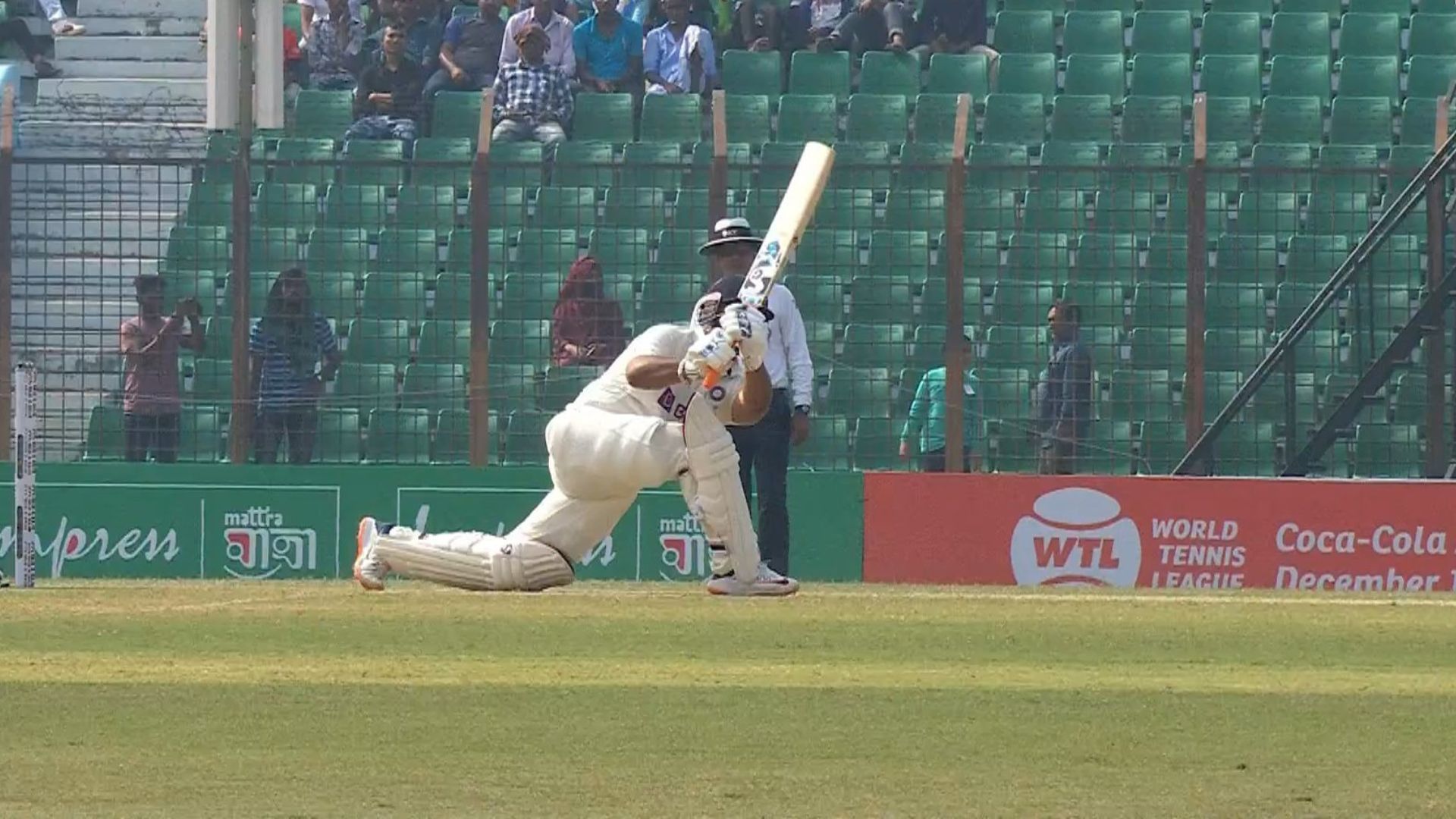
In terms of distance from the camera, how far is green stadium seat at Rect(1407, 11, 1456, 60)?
18.5 meters

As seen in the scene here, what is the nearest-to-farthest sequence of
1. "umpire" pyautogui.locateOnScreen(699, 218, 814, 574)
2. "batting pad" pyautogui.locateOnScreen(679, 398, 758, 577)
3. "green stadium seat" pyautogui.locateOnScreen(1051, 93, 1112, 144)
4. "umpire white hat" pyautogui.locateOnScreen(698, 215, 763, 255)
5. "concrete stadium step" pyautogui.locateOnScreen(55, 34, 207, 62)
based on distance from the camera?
1. "batting pad" pyautogui.locateOnScreen(679, 398, 758, 577)
2. "umpire white hat" pyautogui.locateOnScreen(698, 215, 763, 255)
3. "umpire" pyautogui.locateOnScreen(699, 218, 814, 574)
4. "green stadium seat" pyautogui.locateOnScreen(1051, 93, 1112, 144)
5. "concrete stadium step" pyautogui.locateOnScreen(55, 34, 207, 62)

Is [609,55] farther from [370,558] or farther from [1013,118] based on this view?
[370,558]

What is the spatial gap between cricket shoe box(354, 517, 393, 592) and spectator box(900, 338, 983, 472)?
4.51 metres

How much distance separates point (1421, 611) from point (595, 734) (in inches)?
202

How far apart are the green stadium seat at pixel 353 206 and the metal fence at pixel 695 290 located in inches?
0.5

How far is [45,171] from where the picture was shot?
47.8ft

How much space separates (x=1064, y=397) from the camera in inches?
559

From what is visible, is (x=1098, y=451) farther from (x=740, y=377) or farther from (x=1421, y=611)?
(x=740, y=377)

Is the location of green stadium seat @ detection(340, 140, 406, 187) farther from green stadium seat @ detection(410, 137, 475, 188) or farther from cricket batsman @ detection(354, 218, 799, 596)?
cricket batsman @ detection(354, 218, 799, 596)

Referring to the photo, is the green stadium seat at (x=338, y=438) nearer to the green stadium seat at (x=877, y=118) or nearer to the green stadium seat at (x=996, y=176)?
the green stadium seat at (x=996, y=176)

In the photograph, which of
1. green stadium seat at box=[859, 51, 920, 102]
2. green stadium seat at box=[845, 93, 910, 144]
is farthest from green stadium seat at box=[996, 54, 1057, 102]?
green stadium seat at box=[845, 93, 910, 144]

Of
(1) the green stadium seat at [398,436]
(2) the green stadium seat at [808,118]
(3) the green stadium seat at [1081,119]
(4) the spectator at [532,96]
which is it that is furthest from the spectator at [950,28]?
(1) the green stadium seat at [398,436]

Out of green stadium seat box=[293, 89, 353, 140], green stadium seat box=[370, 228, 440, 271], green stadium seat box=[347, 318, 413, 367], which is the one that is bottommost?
green stadium seat box=[347, 318, 413, 367]

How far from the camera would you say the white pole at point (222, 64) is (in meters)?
15.4
